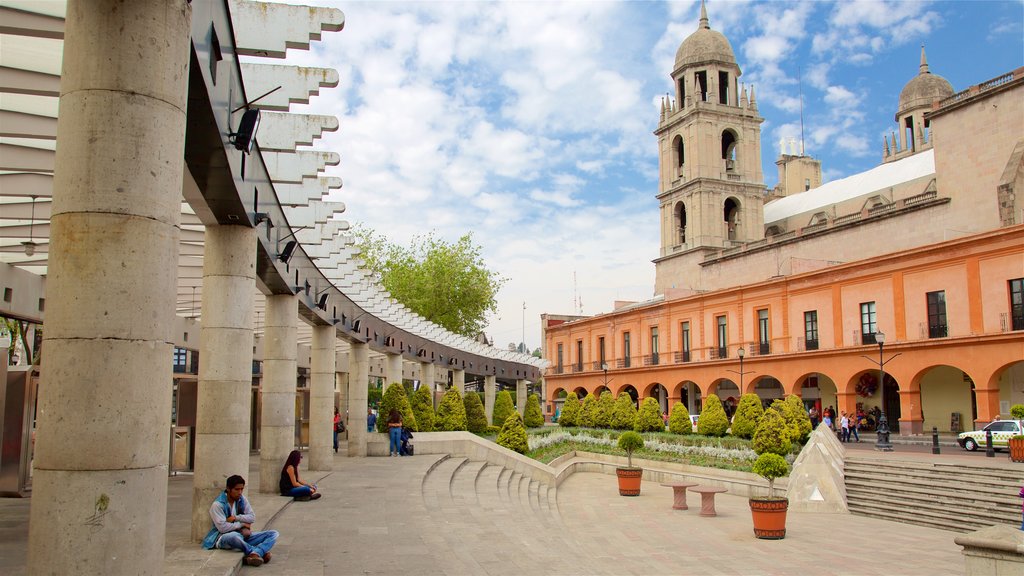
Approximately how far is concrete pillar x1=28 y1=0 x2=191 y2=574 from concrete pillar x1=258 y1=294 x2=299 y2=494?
30.9ft

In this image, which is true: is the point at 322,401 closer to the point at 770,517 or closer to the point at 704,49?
the point at 770,517

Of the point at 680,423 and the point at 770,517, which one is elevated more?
the point at 680,423

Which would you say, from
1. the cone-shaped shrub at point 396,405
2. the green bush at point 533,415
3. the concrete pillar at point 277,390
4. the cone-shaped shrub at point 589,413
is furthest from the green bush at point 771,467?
the green bush at point 533,415

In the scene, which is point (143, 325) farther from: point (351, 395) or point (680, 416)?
point (680, 416)

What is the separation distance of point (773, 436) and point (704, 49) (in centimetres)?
4099

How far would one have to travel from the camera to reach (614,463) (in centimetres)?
2766

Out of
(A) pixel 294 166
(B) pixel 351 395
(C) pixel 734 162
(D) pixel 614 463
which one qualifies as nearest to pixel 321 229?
(A) pixel 294 166

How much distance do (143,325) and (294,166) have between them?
6722 mm

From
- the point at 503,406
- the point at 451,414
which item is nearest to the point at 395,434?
the point at 451,414

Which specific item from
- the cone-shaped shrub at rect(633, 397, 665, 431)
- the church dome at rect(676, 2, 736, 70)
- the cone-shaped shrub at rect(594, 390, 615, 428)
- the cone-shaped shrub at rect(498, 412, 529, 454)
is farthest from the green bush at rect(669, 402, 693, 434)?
the church dome at rect(676, 2, 736, 70)

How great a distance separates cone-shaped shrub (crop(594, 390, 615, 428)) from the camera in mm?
32469

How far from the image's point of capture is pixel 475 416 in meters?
30.0

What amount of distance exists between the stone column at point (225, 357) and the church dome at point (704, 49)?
5124 cm

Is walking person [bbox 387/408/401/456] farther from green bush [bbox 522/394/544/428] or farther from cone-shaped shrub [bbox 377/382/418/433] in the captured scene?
green bush [bbox 522/394/544/428]
